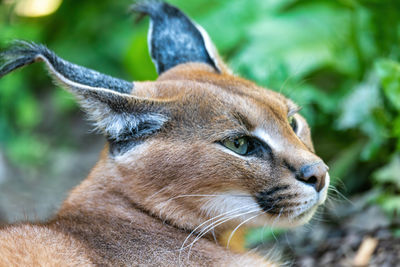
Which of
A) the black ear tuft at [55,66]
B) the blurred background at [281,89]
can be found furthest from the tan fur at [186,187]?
the blurred background at [281,89]

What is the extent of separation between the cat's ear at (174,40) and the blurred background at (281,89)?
2.52ft

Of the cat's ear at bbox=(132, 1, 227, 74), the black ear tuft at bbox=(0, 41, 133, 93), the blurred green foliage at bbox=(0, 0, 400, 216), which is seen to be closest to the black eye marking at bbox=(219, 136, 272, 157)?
the black ear tuft at bbox=(0, 41, 133, 93)

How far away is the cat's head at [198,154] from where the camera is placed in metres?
3.66

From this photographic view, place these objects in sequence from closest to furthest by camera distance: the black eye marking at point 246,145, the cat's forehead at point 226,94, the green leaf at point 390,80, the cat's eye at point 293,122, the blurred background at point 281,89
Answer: the black eye marking at point 246,145
the cat's forehead at point 226,94
the cat's eye at point 293,122
the green leaf at point 390,80
the blurred background at point 281,89

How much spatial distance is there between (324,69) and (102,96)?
4.43 metres

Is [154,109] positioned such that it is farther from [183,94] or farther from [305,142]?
[305,142]

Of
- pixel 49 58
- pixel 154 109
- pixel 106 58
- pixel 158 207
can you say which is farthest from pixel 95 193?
pixel 106 58

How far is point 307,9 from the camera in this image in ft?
25.1

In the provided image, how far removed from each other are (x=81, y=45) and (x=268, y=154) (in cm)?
741

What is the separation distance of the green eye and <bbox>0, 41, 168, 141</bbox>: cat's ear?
459 mm

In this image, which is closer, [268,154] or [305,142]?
[268,154]

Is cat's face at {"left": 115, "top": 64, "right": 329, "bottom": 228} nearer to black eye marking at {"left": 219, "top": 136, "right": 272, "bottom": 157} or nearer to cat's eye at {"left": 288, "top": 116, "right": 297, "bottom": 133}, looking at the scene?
black eye marking at {"left": 219, "top": 136, "right": 272, "bottom": 157}

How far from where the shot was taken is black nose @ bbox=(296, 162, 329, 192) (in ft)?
11.9

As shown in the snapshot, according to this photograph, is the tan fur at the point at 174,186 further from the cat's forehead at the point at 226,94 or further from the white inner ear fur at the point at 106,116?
the white inner ear fur at the point at 106,116
